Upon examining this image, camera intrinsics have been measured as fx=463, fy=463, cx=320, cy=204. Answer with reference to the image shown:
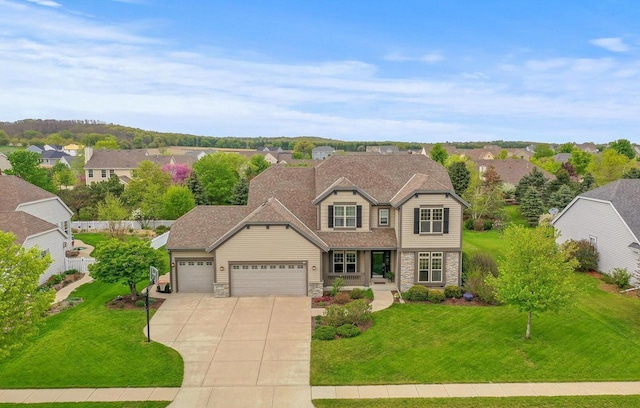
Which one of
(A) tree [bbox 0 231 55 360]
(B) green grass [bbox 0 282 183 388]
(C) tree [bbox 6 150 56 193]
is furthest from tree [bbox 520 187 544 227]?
(C) tree [bbox 6 150 56 193]

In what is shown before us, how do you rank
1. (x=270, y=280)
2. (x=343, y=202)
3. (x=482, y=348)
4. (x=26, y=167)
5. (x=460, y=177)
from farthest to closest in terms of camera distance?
(x=460, y=177) → (x=26, y=167) → (x=343, y=202) → (x=270, y=280) → (x=482, y=348)

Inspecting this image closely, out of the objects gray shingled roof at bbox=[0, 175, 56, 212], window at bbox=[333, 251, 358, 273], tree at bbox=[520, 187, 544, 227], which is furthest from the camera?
tree at bbox=[520, 187, 544, 227]

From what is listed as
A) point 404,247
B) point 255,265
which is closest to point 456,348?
point 404,247

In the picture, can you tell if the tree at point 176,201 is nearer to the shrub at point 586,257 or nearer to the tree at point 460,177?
the shrub at point 586,257

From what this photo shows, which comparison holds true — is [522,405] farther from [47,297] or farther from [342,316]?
[47,297]

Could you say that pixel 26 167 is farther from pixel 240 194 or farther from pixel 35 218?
pixel 240 194

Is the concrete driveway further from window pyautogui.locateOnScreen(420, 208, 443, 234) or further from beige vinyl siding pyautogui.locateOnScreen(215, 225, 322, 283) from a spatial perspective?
window pyautogui.locateOnScreen(420, 208, 443, 234)

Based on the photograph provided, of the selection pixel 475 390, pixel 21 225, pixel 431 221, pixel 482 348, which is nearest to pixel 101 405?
pixel 475 390
